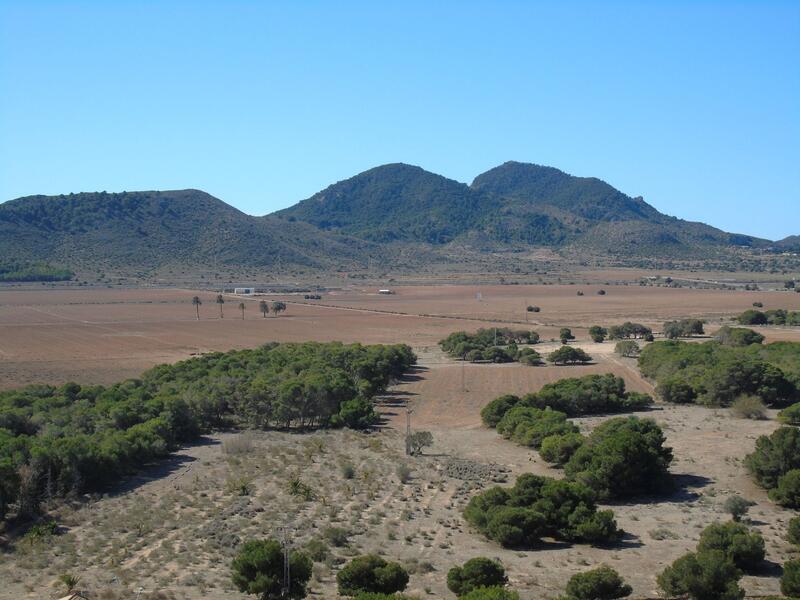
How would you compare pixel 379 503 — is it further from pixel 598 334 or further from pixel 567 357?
pixel 598 334

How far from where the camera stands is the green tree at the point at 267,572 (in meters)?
19.5

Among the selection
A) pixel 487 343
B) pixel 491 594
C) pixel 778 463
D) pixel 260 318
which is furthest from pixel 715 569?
pixel 260 318

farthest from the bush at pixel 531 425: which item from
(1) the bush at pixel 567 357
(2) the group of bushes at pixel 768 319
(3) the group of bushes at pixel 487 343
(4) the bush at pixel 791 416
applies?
(2) the group of bushes at pixel 768 319

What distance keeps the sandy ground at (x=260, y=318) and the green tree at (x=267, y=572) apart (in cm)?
4163

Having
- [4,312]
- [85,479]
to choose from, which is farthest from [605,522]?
[4,312]

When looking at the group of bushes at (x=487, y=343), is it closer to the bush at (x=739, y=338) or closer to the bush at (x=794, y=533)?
the bush at (x=739, y=338)

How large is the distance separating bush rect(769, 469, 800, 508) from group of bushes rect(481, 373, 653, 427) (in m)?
16.8

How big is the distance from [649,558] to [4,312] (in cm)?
10474

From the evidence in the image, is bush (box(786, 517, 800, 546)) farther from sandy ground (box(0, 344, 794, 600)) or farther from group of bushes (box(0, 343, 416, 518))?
group of bushes (box(0, 343, 416, 518))

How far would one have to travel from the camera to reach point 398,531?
84.1 ft

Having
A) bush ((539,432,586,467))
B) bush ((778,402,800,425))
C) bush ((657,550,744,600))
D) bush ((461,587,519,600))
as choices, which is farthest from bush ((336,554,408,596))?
bush ((778,402,800,425))

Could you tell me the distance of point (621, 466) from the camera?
2989 cm

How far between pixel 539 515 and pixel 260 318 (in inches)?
3303

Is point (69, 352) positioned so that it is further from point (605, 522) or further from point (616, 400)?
point (605, 522)
